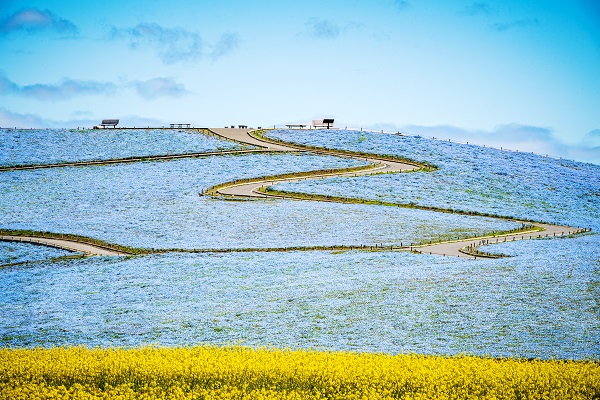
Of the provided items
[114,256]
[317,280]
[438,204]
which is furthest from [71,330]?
[438,204]

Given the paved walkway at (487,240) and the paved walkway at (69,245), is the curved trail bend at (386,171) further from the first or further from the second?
the paved walkway at (69,245)

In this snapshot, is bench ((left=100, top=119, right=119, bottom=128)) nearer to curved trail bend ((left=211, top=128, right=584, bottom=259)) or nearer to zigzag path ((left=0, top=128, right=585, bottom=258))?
zigzag path ((left=0, top=128, right=585, bottom=258))

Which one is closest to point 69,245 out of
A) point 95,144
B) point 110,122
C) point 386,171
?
point 386,171

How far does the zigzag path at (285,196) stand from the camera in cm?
6046

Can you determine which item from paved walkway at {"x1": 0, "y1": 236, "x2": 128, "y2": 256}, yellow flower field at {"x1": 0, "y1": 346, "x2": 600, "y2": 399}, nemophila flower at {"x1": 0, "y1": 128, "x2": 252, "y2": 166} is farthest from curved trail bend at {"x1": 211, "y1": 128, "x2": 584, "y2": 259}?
yellow flower field at {"x1": 0, "y1": 346, "x2": 600, "y2": 399}

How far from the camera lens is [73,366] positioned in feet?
82.4

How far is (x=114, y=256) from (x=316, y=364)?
35245 mm

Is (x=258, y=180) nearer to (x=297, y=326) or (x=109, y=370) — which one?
(x=297, y=326)

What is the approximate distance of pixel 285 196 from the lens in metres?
84.0

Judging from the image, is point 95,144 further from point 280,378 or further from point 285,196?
point 280,378

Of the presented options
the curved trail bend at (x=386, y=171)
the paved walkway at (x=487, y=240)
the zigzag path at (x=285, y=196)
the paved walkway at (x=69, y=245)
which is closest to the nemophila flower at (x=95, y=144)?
the zigzag path at (x=285, y=196)

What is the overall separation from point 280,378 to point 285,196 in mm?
60201

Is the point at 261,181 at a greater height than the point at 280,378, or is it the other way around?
the point at 261,181

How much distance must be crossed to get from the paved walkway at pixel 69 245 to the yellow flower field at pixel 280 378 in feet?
107
